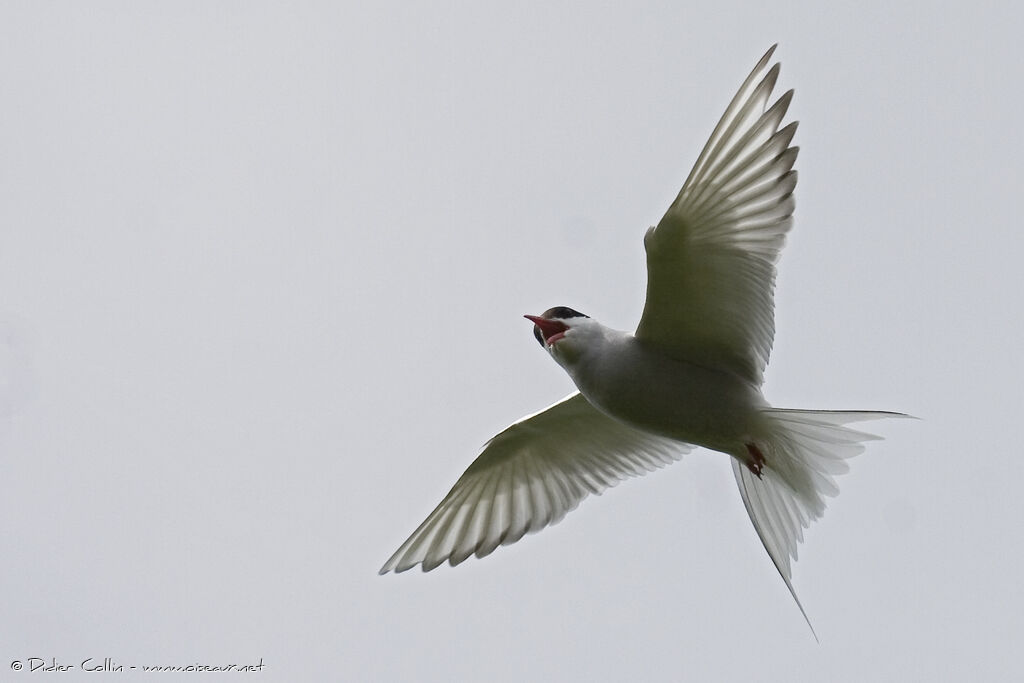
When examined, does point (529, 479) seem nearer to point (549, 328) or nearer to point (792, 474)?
point (549, 328)

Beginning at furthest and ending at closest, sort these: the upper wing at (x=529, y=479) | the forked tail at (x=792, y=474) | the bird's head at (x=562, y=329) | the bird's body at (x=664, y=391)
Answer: the upper wing at (x=529, y=479)
the bird's head at (x=562, y=329)
the bird's body at (x=664, y=391)
the forked tail at (x=792, y=474)

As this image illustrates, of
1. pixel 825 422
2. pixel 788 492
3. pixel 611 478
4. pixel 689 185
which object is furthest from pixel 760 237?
pixel 611 478

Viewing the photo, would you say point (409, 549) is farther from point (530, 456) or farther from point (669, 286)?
point (669, 286)

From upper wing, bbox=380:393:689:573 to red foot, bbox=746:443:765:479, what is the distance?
1.09 metres

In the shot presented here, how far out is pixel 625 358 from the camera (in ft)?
25.0

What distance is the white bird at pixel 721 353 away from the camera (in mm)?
6980

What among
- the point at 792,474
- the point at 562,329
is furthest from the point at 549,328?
the point at 792,474

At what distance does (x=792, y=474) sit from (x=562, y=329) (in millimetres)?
1572

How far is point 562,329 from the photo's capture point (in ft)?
25.9

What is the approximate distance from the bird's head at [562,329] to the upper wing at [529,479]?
947mm

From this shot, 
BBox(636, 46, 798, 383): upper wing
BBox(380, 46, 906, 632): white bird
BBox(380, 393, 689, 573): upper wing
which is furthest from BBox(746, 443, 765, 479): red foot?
BBox(380, 393, 689, 573): upper wing

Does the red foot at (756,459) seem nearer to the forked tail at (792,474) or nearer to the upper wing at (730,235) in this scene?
the forked tail at (792,474)

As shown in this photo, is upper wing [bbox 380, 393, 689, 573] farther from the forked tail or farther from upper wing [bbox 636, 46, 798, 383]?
upper wing [bbox 636, 46, 798, 383]

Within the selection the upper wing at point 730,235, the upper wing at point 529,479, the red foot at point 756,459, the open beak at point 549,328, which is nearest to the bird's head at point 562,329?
the open beak at point 549,328
